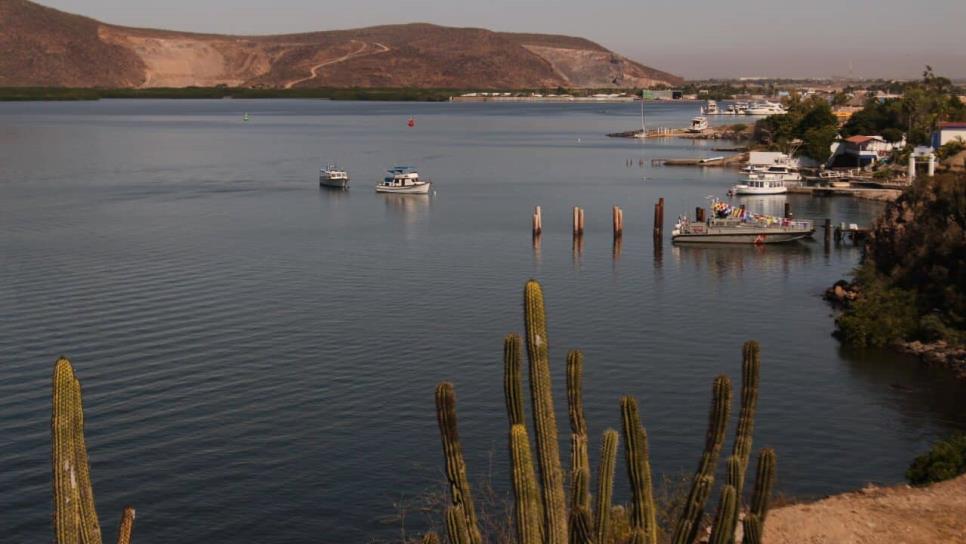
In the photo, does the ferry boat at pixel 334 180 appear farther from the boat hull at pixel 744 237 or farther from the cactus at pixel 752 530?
the cactus at pixel 752 530

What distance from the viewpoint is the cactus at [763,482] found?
1574 centimetres

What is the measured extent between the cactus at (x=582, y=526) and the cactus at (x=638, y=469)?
621mm

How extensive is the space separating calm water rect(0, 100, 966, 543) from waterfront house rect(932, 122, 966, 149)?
447 inches

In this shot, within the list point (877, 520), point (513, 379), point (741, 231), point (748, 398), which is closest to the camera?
point (513, 379)

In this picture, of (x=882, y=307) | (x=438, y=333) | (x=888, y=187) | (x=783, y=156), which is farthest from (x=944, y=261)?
(x=783, y=156)

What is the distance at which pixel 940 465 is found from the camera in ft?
84.2

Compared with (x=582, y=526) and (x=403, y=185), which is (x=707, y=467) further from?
(x=403, y=185)

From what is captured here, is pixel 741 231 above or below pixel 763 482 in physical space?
below

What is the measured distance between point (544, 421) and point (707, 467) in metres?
2.66

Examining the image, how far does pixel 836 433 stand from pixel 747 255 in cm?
2985

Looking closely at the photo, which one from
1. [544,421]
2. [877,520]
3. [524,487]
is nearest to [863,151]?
[877,520]

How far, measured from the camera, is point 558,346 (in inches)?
1563

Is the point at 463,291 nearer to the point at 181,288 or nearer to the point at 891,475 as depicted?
the point at 181,288

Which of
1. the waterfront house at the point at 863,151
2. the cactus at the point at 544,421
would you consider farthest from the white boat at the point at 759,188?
the cactus at the point at 544,421
